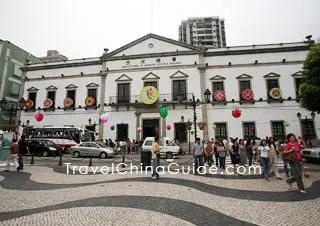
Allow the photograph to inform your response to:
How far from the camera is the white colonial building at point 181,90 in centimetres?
2344

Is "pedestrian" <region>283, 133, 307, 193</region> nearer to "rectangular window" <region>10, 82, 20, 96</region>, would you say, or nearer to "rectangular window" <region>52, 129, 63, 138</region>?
"rectangular window" <region>52, 129, 63, 138</region>

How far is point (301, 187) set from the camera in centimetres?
620

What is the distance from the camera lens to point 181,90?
25.5 meters

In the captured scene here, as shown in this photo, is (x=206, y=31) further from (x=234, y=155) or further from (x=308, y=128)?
(x=234, y=155)

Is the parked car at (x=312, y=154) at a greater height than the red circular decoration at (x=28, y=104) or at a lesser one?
lesser

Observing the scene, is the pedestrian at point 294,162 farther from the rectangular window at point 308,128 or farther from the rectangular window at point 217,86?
the rectangular window at point 308,128

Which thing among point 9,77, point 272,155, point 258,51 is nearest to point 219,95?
point 258,51

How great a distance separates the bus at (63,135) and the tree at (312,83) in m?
22.0

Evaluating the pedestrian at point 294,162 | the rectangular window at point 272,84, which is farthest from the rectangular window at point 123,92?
the pedestrian at point 294,162

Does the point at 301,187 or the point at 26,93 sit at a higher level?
the point at 26,93

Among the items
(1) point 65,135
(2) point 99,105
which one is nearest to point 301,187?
(1) point 65,135

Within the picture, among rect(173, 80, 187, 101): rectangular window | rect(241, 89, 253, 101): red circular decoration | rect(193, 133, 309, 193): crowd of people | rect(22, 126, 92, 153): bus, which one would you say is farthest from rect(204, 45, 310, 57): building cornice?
rect(22, 126, 92, 153): bus

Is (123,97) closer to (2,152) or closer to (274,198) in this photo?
(2,152)

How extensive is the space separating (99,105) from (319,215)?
82.9ft
